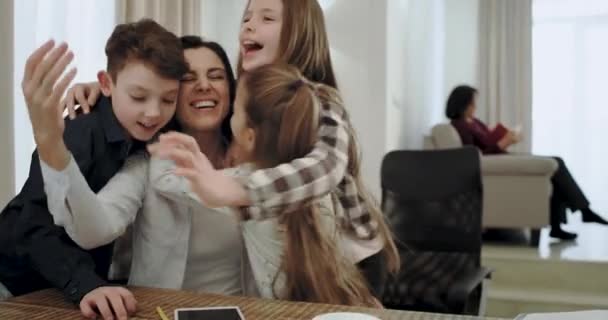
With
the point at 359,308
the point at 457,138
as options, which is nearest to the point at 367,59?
the point at 359,308

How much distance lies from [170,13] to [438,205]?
1.05m

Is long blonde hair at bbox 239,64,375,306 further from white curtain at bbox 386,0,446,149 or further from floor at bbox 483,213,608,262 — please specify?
floor at bbox 483,213,608,262

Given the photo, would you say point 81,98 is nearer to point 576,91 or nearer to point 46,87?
point 46,87

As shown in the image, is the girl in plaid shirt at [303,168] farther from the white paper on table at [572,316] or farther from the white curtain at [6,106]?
the white curtain at [6,106]

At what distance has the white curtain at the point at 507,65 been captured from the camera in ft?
17.4

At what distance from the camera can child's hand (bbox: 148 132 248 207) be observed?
89 cm

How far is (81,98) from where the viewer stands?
3.26 feet

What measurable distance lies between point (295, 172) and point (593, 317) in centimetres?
47

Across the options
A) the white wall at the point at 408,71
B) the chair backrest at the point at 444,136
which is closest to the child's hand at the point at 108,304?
the white wall at the point at 408,71

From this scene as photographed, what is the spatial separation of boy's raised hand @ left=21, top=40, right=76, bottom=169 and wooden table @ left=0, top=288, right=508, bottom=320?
25 centimetres

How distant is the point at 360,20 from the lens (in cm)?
117

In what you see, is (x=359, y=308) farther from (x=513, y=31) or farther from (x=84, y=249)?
(x=513, y=31)

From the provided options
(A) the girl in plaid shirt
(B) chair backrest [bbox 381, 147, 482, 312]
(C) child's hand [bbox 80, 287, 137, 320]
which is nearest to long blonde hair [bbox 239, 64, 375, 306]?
(A) the girl in plaid shirt

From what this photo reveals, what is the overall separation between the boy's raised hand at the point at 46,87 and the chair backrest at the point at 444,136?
252cm
